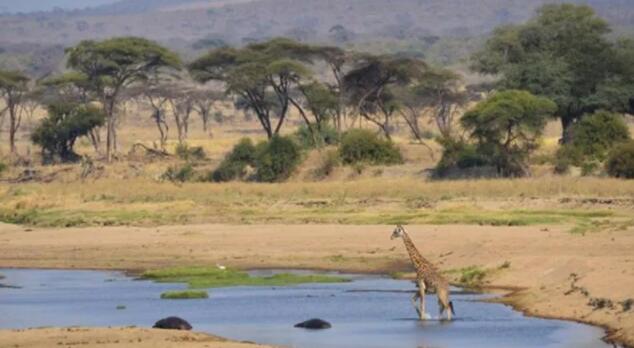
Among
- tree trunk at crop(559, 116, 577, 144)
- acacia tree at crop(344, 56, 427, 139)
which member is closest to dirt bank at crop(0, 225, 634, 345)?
tree trunk at crop(559, 116, 577, 144)

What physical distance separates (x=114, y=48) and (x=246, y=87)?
6.45 meters

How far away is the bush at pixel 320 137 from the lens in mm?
65625

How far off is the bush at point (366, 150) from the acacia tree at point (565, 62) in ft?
21.8

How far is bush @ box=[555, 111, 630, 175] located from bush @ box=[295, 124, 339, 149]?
1162 cm

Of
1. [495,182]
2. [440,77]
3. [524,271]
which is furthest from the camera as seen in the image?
[440,77]

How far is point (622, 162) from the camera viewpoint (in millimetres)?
48719

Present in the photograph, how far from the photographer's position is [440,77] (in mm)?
73688

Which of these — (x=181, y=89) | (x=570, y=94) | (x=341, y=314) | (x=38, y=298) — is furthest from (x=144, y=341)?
(x=181, y=89)

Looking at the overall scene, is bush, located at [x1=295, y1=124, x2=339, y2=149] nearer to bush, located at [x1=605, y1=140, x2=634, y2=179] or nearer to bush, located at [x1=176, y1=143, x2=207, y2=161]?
bush, located at [x1=176, y1=143, x2=207, y2=161]

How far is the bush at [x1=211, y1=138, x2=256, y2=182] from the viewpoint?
202 feet

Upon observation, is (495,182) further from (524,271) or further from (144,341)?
(144,341)

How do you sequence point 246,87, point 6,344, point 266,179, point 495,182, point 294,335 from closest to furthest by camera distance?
point 6,344
point 294,335
point 495,182
point 266,179
point 246,87

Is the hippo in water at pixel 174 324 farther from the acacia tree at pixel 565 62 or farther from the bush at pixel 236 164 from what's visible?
the acacia tree at pixel 565 62

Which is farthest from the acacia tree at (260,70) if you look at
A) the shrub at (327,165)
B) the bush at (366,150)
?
the shrub at (327,165)
